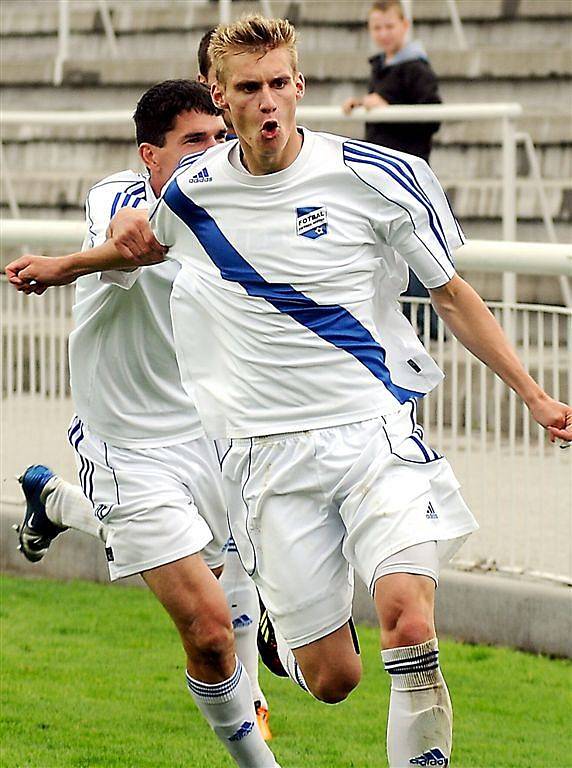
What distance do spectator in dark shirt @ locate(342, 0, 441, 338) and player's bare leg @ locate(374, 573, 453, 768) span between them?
573 cm

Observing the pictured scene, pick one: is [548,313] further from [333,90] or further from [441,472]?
[333,90]

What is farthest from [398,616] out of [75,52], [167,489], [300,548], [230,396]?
[75,52]

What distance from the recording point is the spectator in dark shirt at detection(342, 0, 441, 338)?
400 inches

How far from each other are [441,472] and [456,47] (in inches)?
357

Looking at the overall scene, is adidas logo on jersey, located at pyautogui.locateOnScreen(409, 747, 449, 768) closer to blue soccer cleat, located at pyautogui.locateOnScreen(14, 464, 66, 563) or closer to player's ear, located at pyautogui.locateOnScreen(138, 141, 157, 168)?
player's ear, located at pyautogui.locateOnScreen(138, 141, 157, 168)

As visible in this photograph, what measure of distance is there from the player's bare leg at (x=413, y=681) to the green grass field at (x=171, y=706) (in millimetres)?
1291

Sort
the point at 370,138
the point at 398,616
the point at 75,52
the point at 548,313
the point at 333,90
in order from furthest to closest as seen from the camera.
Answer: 1. the point at 75,52
2. the point at 333,90
3. the point at 370,138
4. the point at 548,313
5. the point at 398,616

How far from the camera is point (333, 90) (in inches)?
534

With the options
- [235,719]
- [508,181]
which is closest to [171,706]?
[235,719]

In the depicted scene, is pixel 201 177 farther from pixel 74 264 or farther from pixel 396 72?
pixel 396 72

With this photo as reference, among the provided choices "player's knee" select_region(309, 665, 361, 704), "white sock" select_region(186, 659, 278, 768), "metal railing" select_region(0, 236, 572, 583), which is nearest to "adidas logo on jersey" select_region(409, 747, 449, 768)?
"player's knee" select_region(309, 665, 361, 704)

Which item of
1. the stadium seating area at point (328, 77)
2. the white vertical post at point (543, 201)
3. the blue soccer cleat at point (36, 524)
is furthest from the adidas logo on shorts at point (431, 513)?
the stadium seating area at point (328, 77)

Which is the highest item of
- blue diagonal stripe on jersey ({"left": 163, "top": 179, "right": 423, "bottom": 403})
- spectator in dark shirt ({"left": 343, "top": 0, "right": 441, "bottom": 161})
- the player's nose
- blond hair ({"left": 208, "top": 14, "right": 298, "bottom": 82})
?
blond hair ({"left": 208, "top": 14, "right": 298, "bottom": 82})

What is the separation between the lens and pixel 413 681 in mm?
4723
